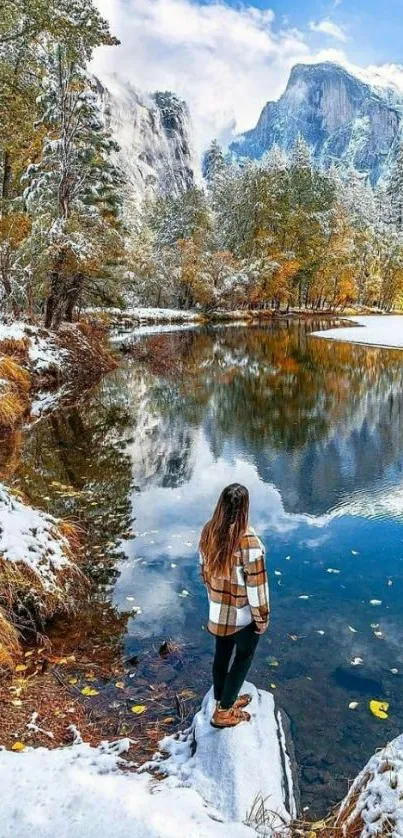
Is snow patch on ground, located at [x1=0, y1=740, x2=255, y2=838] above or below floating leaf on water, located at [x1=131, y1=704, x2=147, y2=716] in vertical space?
above

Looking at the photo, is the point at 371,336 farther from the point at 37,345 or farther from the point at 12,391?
the point at 12,391

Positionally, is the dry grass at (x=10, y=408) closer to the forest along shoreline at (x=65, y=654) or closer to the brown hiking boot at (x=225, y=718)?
the forest along shoreline at (x=65, y=654)

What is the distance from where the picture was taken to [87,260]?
20.6 meters

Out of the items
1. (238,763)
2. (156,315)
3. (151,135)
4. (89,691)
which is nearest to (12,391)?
(89,691)

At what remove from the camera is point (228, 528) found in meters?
3.50

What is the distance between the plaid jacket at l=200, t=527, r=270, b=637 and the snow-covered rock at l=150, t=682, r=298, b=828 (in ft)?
2.21

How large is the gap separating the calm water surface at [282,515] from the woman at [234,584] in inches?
34.5

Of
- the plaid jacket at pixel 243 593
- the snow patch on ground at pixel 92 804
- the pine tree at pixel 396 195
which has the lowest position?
the snow patch on ground at pixel 92 804

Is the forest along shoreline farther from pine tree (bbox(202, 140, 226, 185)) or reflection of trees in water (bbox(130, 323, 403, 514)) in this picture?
pine tree (bbox(202, 140, 226, 185))

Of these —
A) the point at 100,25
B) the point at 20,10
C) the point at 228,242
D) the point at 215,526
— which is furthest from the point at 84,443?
the point at 228,242

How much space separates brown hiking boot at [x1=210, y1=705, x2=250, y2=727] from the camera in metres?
3.72

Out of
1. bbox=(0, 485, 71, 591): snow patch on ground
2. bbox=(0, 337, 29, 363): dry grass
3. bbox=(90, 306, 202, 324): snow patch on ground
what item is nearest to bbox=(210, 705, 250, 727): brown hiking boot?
bbox=(0, 485, 71, 591): snow patch on ground

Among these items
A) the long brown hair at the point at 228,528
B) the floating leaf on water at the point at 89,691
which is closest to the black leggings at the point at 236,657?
the long brown hair at the point at 228,528

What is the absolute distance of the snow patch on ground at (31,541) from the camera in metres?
5.50
